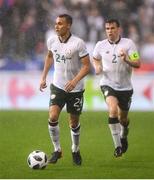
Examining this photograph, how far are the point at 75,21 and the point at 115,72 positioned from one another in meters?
9.49

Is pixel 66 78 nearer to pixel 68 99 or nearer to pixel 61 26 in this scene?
pixel 68 99

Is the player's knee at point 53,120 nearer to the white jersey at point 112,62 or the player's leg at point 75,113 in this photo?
the player's leg at point 75,113

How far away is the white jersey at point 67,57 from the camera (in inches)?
388

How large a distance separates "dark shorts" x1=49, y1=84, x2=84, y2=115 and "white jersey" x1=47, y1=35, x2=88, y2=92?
66mm

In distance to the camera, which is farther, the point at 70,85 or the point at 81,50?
the point at 81,50

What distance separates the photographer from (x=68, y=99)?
10008mm

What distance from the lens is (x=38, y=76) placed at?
737 inches

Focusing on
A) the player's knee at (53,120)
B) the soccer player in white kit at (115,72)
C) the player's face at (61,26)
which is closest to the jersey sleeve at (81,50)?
the player's face at (61,26)

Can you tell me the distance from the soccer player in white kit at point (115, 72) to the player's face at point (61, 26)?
93 cm

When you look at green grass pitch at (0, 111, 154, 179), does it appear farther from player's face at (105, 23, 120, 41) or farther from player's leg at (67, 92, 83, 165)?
player's face at (105, 23, 120, 41)

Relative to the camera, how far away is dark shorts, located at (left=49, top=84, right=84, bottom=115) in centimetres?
991

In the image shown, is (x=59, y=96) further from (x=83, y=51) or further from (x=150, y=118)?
(x=150, y=118)

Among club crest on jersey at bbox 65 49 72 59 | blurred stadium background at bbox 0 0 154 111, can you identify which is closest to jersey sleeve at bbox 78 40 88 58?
club crest on jersey at bbox 65 49 72 59

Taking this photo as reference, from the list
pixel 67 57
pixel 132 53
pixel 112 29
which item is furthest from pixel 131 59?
pixel 67 57
